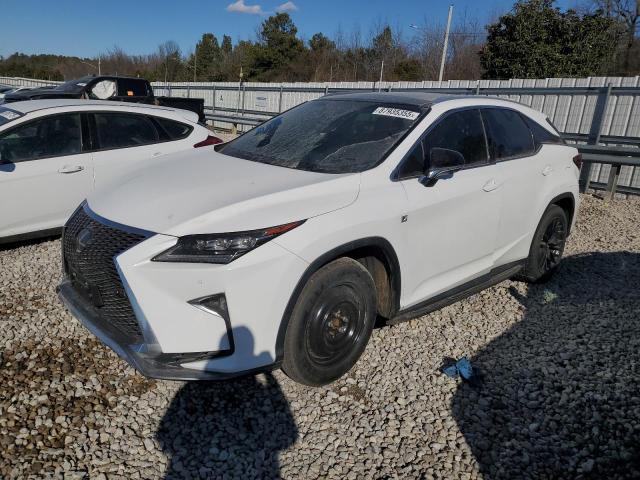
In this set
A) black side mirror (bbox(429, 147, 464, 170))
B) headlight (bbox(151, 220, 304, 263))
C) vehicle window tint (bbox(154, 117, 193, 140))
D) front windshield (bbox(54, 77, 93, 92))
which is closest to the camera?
headlight (bbox(151, 220, 304, 263))

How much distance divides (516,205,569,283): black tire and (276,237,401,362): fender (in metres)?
1.95

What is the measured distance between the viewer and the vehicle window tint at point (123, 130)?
5.54m

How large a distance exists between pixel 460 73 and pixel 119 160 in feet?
114

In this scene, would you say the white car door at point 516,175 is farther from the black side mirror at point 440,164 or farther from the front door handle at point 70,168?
the front door handle at point 70,168

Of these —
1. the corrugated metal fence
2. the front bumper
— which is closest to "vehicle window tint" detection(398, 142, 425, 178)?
the front bumper

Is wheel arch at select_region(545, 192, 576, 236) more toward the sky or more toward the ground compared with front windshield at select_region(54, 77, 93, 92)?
more toward the ground

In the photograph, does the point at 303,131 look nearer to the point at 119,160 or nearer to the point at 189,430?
the point at 189,430

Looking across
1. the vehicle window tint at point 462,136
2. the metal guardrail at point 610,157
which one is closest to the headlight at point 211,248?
the vehicle window tint at point 462,136

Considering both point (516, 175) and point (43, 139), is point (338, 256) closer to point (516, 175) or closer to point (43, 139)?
point (516, 175)

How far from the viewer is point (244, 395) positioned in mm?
3041

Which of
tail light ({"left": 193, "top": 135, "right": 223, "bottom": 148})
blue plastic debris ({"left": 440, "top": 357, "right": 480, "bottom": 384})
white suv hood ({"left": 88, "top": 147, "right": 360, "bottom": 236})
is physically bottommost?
blue plastic debris ({"left": 440, "top": 357, "right": 480, "bottom": 384})

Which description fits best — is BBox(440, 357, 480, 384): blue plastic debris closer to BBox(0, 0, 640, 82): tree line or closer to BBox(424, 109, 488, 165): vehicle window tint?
BBox(424, 109, 488, 165): vehicle window tint

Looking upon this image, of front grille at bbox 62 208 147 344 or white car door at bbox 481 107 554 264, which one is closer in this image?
front grille at bbox 62 208 147 344

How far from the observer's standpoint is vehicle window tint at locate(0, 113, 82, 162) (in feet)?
16.2
